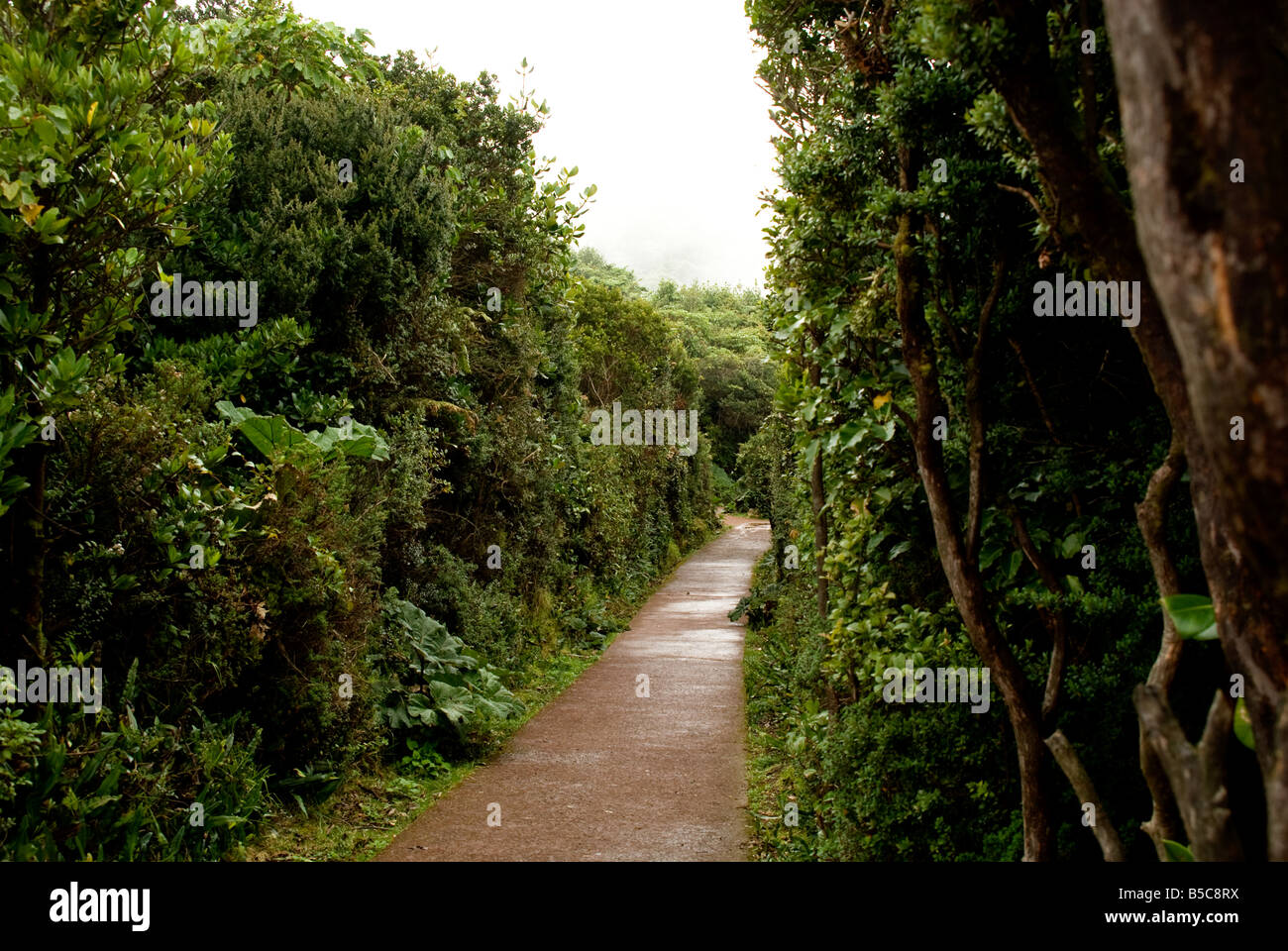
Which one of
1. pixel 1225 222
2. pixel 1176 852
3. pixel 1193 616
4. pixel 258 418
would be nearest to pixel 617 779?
pixel 258 418

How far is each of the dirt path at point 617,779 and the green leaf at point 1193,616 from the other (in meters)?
4.13

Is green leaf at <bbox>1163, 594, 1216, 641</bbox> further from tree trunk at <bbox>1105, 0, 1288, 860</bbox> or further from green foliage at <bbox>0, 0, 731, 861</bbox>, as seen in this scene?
green foliage at <bbox>0, 0, 731, 861</bbox>

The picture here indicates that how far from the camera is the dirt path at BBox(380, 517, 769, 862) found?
19.4 ft

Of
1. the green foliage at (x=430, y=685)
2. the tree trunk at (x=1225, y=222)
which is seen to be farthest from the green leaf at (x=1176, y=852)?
the green foliage at (x=430, y=685)

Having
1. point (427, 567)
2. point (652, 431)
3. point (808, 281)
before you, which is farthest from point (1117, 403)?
point (652, 431)

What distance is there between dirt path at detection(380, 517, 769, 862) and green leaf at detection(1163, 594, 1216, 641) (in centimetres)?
413

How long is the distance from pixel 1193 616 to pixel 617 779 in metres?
5.74

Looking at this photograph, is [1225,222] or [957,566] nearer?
[1225,222]

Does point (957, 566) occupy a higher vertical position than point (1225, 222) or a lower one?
lower

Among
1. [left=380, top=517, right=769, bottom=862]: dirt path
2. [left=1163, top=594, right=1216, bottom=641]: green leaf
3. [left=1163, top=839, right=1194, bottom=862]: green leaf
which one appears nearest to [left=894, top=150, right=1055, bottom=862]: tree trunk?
[left=1163, top=839, right=1194, bottom=862]: green leaf

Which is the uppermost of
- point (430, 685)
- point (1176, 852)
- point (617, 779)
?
point (1176, 852)

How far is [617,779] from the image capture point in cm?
734

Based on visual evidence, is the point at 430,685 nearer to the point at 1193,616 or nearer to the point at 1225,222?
the point at 1193,616
